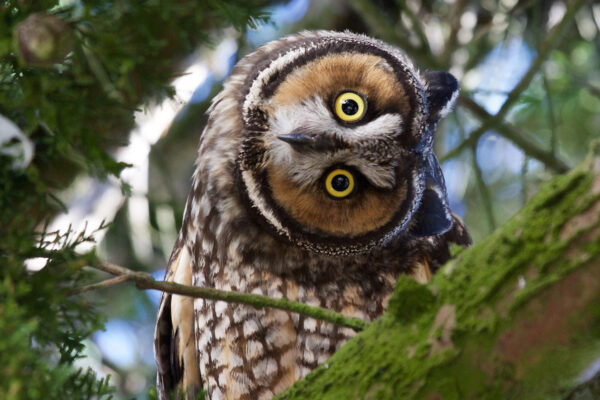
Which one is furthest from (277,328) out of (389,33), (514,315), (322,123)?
(389,33)

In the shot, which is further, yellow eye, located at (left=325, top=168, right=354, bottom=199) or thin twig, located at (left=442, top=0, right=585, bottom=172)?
thin twig, located at (left=442, top=0, right=585, bottom=172)

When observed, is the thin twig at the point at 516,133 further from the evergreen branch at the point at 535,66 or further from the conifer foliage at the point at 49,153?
the conifer foliage at the point at 49,153

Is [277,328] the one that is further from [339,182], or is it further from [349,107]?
[349,107]

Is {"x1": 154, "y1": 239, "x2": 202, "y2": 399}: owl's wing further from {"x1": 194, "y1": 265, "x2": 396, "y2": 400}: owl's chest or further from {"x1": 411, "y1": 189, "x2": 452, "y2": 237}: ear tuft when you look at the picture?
{"x1": 411, "y1": 189, "x2": 452, "y2": 237}: ear tuft

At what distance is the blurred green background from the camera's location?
2.54m

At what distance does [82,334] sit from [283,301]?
35cm

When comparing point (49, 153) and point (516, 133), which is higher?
point (516, 133)

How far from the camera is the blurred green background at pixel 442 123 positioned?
8.35 feet

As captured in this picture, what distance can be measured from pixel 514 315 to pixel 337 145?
857mm

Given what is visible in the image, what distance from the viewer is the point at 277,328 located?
6.49ft

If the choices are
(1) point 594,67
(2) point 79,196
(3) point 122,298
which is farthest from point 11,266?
(1) point 594,67

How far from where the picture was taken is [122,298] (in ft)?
13.3

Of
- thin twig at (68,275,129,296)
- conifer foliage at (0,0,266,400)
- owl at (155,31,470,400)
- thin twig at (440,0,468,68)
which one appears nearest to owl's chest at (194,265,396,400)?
owl at (155,31,470,400)

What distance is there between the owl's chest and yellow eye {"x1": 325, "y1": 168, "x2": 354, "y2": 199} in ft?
1.15
